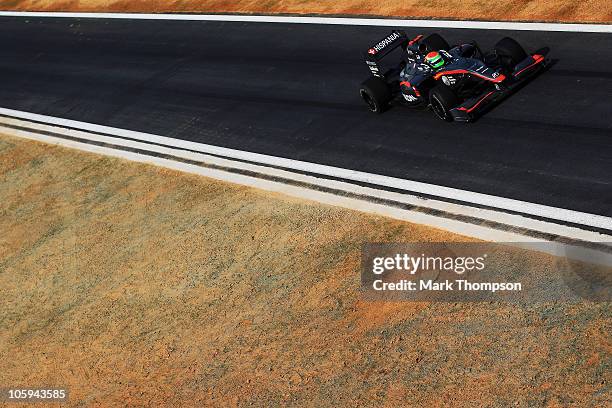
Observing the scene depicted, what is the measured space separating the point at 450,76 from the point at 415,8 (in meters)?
6.45

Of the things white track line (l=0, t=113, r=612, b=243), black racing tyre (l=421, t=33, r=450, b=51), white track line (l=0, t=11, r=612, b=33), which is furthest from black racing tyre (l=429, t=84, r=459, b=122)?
white track line (l=0, t=11, r=612, b=33)

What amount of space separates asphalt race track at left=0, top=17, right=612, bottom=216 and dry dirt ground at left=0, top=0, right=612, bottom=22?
0.97 m

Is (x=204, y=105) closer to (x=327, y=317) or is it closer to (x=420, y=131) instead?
(x=420, y=131)

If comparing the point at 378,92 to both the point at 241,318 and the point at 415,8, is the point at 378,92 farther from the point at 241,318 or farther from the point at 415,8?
the point at 241,318

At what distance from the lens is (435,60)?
1617 cm

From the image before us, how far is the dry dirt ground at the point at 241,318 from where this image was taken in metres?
9.71

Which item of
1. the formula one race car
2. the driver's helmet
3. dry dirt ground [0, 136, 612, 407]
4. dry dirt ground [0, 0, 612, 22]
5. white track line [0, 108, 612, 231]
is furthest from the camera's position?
dry dirt ground [0, 0, 612, 22]

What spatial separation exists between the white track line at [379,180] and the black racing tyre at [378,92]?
211 cm

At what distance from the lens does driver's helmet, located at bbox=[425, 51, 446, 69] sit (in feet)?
52.9

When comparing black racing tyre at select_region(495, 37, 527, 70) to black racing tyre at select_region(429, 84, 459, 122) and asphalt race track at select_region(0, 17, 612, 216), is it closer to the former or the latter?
asphalt race track at select_region(0, 17, 612, 216)

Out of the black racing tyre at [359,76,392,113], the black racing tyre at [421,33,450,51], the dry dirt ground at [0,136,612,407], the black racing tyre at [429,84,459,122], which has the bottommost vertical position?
the dry dirt ground at [0,136,612,407]

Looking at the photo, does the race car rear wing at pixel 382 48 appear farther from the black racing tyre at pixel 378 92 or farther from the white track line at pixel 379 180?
the white track line at pixel 379 180

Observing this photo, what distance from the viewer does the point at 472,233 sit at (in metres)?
12.0

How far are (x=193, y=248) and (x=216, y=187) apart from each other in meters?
2.17
